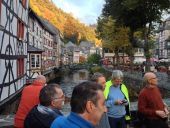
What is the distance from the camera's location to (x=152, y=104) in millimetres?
7215

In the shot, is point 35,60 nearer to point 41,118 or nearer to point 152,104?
point 152,104

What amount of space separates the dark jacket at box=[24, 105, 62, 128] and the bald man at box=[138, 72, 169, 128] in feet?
8.59

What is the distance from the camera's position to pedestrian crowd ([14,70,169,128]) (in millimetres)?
3473

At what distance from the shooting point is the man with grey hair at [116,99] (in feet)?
23.5

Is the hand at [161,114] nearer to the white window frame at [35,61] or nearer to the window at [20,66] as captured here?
the window at [20,66]

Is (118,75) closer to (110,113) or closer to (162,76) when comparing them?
(110,113)

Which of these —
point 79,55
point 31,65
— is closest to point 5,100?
point 31,65

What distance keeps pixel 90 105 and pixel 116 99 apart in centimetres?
373

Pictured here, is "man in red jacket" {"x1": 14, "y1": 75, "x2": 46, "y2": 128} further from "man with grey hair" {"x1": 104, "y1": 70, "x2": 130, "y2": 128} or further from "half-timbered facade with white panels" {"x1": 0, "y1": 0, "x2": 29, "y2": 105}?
"half-timbered facade with white panels" {"x1": 0, "y1": 0, "x2": 29, "y2": 105}

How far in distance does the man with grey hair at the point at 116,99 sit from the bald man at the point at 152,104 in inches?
A: 12.7

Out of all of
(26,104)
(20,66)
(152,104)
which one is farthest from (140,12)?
(26,104)

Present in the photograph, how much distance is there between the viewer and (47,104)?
4.91 metres

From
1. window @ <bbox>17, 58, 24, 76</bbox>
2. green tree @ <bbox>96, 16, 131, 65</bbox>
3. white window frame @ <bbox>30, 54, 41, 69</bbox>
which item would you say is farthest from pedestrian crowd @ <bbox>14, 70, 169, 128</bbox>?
green tree @ <bbox>96, 16, 131, 65</bbox>

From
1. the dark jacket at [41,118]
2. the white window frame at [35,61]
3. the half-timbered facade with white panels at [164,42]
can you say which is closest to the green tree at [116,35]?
the white window frame at [35,61]
